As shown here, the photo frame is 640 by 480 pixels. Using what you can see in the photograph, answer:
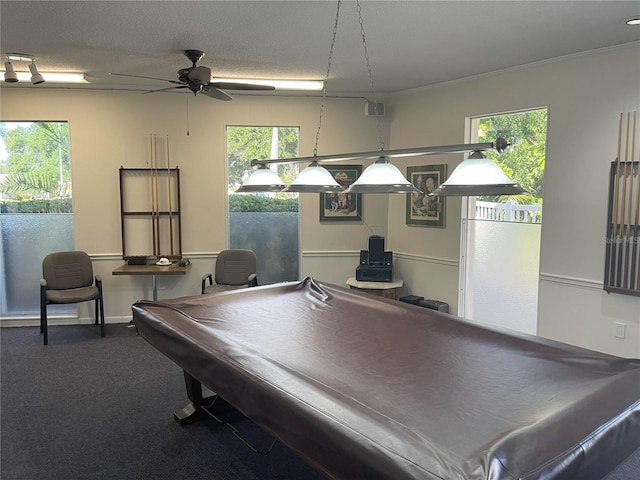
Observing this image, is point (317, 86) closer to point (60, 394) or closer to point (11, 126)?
point (11, 126)

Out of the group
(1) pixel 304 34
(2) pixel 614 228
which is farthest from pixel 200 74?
(2) pixel 614 228

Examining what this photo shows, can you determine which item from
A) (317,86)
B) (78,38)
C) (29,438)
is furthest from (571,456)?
(317,86)

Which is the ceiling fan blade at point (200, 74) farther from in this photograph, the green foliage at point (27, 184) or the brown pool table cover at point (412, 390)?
the green foliage at point (27, 184)

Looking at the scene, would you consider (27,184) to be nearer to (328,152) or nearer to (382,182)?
(328,152)

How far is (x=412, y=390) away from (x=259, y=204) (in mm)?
3969

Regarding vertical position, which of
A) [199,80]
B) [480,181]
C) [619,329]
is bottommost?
[619,329]

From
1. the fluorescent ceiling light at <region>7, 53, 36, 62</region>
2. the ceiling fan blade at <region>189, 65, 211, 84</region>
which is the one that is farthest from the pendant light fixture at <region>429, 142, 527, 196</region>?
the fluorescent ceiling light at <region>7, 53, 36, 62</region>

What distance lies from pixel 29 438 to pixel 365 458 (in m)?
2.49

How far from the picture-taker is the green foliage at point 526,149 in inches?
162

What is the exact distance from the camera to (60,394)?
3414 millimetres

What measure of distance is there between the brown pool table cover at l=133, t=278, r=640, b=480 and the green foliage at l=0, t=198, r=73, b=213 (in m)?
3.02

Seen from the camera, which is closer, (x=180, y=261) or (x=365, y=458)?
(x=365, y=458)

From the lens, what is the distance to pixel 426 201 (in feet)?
16.6

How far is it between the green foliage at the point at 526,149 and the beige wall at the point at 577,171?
14cm
